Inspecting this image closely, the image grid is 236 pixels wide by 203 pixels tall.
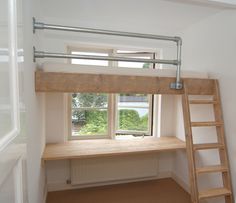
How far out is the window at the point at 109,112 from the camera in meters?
2.96

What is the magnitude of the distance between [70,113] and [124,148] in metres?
1.02

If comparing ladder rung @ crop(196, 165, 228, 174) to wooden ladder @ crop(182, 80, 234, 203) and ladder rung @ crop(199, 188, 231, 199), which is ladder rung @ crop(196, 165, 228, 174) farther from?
ladder rung @ crop(199, 188, 231, 199)

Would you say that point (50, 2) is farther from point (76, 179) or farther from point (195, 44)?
point (76, 179)

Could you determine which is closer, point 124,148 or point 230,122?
point 230,122

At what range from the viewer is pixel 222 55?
2.12 meters

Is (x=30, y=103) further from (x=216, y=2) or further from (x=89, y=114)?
(x=216, y=2)

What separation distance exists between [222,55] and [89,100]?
1.96m

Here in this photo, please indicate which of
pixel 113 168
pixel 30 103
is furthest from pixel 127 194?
pixel 30 103

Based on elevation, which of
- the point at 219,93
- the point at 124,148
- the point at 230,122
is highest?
the point at 219,93

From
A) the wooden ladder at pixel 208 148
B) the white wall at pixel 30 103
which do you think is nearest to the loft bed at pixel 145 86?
the wooden ladder at pixel 208 148

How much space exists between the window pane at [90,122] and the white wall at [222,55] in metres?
1.58

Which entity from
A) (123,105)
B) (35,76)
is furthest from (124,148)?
(35,76)

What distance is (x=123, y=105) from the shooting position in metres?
3.12

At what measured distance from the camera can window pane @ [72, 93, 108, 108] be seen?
2.93 metres
